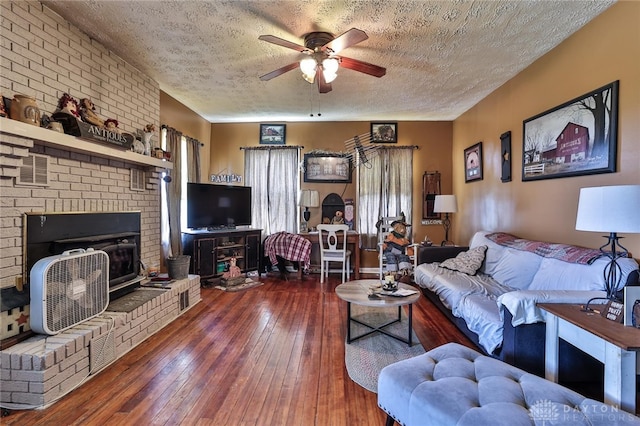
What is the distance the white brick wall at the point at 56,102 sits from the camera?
1919 millimetres

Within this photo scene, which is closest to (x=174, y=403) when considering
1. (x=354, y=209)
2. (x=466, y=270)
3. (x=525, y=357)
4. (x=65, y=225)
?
(x=65, y=225)

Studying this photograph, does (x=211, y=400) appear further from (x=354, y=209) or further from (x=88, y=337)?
(x=354, y=209)

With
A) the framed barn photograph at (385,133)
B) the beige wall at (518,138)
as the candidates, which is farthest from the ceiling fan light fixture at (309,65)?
the framed barn photograph at (385,133)

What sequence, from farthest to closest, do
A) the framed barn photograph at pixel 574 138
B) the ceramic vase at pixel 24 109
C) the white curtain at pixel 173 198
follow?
the white curtain at pixel 173 198, the framed barn photograph at pixel 574 138, the ceramic vase at pixel 24 109

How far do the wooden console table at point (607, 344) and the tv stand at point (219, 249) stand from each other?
3.85m

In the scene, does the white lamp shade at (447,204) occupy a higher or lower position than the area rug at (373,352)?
higher

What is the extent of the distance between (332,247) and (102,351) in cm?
304

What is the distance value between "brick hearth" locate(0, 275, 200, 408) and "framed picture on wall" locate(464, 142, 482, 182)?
14.3 feet

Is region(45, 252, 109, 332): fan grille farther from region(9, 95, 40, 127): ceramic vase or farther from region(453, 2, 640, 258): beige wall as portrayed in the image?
region(453, 2, 640, 258): beige wall

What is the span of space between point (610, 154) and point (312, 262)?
4055 millimetres

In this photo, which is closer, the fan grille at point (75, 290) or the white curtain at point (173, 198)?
the fan grille at point (75, 290)

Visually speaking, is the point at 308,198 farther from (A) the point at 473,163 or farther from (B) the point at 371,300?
(B) the point at 371,300

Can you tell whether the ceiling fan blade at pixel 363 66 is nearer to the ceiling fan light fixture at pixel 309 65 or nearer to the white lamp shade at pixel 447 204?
the ceiling fan light fixture at pixel 309 65

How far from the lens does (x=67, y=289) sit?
6.63ft
